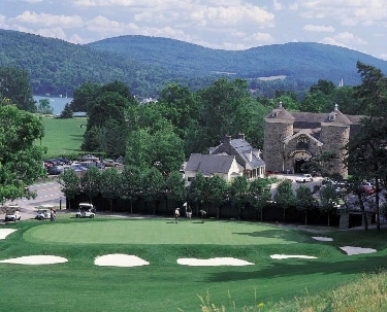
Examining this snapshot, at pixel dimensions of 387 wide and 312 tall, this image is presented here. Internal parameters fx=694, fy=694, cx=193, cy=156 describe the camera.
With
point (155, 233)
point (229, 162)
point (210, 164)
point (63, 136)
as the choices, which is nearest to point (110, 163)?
point (210, 164)

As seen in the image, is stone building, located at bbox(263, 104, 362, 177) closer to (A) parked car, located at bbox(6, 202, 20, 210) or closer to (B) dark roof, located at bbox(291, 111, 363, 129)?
(B) dark roof, located at bbox(291, 111, 363, 129)

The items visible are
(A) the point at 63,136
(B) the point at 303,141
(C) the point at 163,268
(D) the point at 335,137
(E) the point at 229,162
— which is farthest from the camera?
(A) the point at 63,136

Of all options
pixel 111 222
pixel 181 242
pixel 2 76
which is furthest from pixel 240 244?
pixel 2 76

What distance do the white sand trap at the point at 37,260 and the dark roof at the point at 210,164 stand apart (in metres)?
36.1

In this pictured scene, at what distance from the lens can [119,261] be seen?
2633 cm

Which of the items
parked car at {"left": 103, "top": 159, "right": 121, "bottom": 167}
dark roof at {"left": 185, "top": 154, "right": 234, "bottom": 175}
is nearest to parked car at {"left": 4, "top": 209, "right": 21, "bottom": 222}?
dark roof at {"left": 185, "top": 154, "right": 234, "bottom": 175}

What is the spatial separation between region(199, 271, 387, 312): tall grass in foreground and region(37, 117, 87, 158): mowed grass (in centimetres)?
7501

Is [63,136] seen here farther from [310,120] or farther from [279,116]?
[279,116]

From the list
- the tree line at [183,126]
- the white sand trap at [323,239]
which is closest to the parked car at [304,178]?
the tree line at [183,126]

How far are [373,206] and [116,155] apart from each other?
50.0 m

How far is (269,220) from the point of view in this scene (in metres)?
46.0

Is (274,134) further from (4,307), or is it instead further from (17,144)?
(4,307)

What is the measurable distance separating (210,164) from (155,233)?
3085 centimetres

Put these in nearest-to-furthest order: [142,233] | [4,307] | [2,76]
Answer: [4,307]
[142,233]
[2,76]
